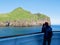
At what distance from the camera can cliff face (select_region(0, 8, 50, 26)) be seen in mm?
159625

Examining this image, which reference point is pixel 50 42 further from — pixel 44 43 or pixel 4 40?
pixel 4 40

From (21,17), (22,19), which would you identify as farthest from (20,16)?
(22,19)

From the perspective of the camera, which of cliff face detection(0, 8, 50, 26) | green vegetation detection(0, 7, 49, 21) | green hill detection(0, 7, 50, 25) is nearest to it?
cliff face detection(0, 8, 50, 26)

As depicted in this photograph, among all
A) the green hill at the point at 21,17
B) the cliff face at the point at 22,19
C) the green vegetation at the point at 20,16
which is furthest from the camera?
the green vegetation at the point at 20,16

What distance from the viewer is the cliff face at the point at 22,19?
160m

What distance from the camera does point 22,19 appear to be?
167125 mm

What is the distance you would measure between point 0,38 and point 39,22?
163194 millimetres

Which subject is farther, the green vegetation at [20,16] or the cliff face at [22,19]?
the green vegetation at [20,16]

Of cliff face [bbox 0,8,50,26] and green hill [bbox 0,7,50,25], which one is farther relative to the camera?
green hill [bbox 0,7,50,25]

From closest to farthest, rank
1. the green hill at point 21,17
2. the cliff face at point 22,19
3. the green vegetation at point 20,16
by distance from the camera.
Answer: the cliff face at point 22,19, the green hill at point 21,17, the green vegetation at point 20,16

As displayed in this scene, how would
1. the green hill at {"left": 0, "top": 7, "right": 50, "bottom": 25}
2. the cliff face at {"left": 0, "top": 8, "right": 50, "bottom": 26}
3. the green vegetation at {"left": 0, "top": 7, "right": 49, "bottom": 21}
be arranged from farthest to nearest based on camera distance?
1. the green vegetation at {"left": 0, "top": 7, "right": 49, "bottom": 21}
2. the green hill at {"left": 0, "top": 7, "right": 50, "bottom": 25}
3. the cliff face at {"left": 0, "top": 8, "right": 50, "bottom": 26}

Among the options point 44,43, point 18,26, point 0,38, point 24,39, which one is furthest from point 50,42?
point 18,26

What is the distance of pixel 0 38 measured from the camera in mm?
4781

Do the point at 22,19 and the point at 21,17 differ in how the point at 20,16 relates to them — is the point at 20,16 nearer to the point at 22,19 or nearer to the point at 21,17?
the point at 21,17
